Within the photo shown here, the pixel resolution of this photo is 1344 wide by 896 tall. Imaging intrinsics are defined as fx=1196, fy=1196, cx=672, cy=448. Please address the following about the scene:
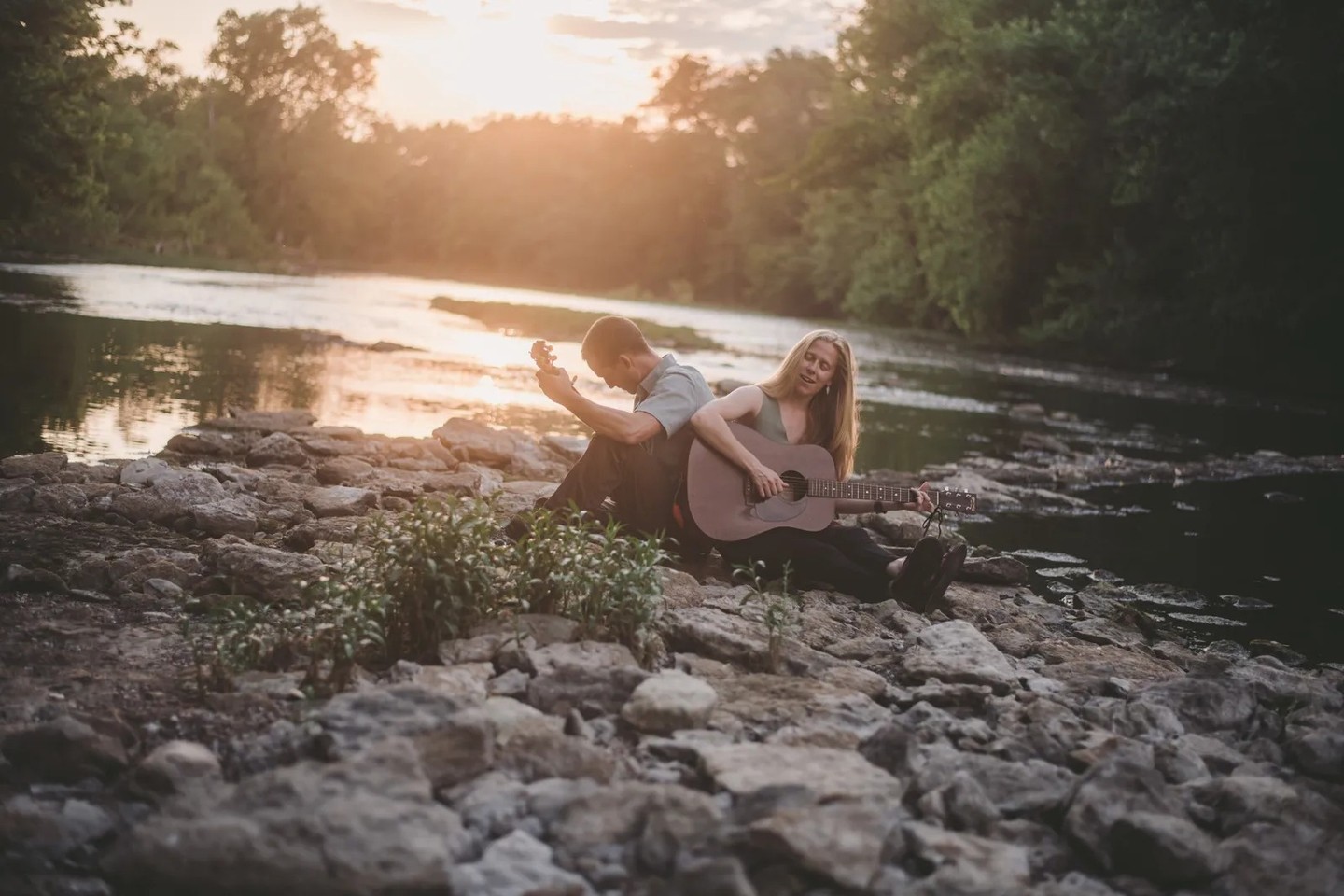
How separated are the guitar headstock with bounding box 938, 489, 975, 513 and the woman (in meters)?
0.09

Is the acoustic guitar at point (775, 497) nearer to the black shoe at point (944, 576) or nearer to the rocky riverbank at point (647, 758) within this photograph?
the black shoe at point (944, 576)

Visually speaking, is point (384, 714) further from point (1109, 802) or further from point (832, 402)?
point (832, 402)

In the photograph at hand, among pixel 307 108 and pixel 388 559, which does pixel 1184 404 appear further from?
pixel 307 108

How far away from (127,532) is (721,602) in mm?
3080

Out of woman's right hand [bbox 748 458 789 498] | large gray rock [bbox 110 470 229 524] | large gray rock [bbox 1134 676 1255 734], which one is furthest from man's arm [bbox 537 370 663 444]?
large gray rock [bbox 1134 676 1255 734]

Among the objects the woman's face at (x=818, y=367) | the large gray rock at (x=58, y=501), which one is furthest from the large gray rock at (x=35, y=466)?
the woman's face at (x=818, y=367)

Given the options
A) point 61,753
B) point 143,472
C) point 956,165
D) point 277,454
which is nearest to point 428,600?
point 61,753

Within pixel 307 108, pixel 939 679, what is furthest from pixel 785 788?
pixel 307 108

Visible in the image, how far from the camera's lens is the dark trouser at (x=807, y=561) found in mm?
6199

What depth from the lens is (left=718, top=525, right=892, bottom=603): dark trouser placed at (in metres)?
6.20

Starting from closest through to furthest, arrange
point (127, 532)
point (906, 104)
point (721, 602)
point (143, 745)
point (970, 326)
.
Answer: point (143, 745) → point (721, 602) → point (127, 532) → point (970, 326) → point (906, 104)

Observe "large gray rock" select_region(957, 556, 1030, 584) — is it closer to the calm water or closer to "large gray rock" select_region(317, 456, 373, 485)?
the calm water

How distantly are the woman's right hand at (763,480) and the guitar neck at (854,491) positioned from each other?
0.22 metres

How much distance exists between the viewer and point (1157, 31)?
28.0 m
